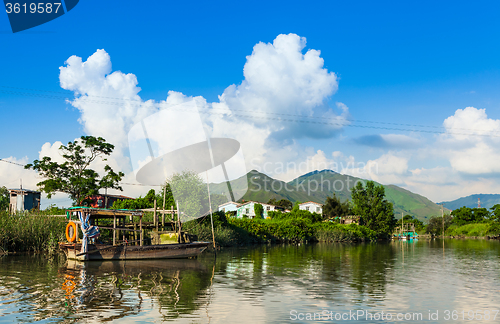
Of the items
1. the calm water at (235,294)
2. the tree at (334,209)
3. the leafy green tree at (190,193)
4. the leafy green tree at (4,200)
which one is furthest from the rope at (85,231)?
the tree at (334,209)

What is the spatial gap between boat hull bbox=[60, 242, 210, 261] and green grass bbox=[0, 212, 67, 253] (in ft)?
18.2

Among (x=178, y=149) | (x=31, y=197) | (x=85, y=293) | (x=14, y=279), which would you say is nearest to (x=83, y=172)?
(x=31, y=197)

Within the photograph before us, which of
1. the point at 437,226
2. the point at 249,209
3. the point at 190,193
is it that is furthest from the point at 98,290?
the point at 437,226

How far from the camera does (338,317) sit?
40.0 feet

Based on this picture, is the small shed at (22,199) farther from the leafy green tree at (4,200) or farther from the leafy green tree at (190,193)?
the leafy green tree at (190,193)

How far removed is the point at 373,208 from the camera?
113 metres

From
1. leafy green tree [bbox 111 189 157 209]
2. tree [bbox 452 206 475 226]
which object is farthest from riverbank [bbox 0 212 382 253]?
tree [bbox 452 206 475 226]

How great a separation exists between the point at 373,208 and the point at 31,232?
95.0 m

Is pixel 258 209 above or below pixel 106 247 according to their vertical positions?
below

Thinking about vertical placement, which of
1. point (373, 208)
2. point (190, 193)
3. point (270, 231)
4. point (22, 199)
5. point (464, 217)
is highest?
point (190, 193)

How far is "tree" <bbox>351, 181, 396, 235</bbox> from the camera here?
112 m

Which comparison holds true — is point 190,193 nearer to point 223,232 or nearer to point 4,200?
point 223,232

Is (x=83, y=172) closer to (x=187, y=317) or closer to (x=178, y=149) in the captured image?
(x=178, y=149)

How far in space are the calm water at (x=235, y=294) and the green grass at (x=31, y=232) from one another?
822cm
